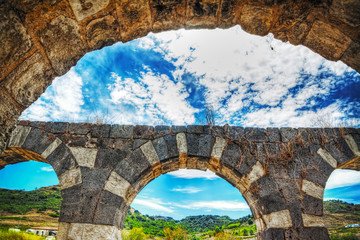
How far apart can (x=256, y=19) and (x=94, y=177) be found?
3.37 metres

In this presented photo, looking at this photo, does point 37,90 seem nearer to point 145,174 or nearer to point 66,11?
point 66,11

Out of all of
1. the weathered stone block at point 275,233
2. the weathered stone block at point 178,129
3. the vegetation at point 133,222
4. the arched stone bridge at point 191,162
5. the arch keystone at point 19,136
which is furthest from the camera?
the vegetation at point 133,222

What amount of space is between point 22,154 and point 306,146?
18.9 feet

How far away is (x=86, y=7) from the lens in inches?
55.5

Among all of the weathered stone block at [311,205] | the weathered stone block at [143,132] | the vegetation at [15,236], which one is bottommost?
the vegetation at [15,236]

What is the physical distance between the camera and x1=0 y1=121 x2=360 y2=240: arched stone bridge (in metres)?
3.20

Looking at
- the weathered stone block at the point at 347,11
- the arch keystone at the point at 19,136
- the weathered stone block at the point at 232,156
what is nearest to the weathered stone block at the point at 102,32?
the weathered stone block at the point at 347,11

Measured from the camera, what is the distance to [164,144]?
370cm

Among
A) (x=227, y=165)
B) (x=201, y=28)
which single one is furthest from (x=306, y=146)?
(x=201, y=28)

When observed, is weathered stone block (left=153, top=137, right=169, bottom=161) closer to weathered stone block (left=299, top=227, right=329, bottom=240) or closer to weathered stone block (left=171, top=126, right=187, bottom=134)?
weathered stone block (left=171, top=126, right=187, bottom=134)

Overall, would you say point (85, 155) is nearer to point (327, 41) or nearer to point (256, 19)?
point (256, 19)

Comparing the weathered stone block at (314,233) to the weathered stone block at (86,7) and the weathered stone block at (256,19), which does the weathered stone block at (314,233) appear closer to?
the weathered stone block at (256,19)

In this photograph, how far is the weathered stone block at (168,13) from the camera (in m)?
1.66

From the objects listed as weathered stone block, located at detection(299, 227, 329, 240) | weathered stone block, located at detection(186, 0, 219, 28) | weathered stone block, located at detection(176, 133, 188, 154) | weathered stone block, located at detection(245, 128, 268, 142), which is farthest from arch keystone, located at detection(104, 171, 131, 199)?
weathered stone block, located at detection(299, 227, 329, 240)
